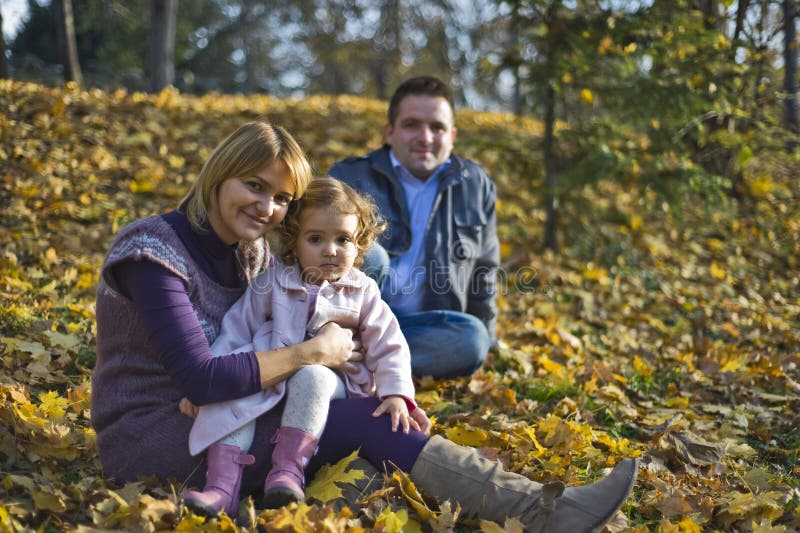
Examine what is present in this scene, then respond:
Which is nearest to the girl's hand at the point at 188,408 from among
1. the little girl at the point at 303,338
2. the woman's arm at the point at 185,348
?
the little girl at the point at 303,338

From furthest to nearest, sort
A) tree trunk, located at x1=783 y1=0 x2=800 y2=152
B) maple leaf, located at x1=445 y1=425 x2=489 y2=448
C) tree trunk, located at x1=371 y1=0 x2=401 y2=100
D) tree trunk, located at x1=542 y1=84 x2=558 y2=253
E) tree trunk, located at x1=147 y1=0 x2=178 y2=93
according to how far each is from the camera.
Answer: tree trunk, located at x1=371 y1=0 x2=401 y2=100
tree trunk, located at x1=147 y1=0 x2=178 y2=93
tree trunk, located at x1=542 y1=84 x2=558 y2=253
tree trunk, located at x1=783 y1=0 x2=800 y2=152
maple leaf, located at x1=445 y1=425 x2=489 y2=448

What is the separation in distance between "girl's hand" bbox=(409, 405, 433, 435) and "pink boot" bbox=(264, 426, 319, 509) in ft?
1.36

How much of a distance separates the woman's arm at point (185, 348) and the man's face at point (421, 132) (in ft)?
6.49

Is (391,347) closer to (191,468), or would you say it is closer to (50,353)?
(191,468)

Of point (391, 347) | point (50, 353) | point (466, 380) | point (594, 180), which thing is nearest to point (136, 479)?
point (391, 347)

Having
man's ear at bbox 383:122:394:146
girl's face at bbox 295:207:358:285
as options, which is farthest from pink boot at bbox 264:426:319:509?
man's ear at bbox 383:122:394:146

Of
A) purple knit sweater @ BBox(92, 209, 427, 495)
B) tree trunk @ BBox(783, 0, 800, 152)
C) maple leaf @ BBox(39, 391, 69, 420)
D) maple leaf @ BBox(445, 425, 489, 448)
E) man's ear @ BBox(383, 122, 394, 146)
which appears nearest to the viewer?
purple knit sweater @ BBox(92, 209, 427, 495)

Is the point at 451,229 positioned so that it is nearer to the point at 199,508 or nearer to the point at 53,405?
the point at 53,405

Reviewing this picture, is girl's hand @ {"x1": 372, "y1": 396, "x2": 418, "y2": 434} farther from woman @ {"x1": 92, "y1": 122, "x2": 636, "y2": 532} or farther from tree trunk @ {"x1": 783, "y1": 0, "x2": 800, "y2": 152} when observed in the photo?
tree trunk @ {"x1": 783, "y1": 0, "x2": 800, "y2": 152}

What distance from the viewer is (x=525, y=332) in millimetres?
4715

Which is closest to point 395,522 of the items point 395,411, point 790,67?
point 395,411

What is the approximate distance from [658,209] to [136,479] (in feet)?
15.9

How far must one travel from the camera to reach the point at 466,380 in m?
3.74

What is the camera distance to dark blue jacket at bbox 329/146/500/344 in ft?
12.8
